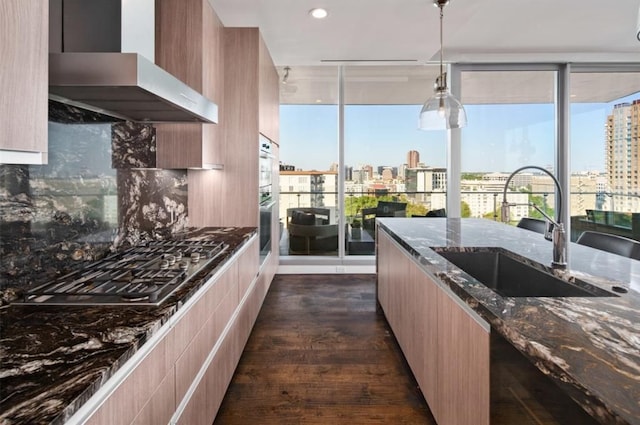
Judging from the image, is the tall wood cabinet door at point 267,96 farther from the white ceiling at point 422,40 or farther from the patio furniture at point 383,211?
the patio furniture at point 383,211

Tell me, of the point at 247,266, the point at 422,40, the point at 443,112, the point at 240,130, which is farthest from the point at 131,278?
the point at 422,40

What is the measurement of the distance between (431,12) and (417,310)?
2.47m

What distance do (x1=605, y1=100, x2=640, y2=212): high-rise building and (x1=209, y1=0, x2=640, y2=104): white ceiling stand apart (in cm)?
28

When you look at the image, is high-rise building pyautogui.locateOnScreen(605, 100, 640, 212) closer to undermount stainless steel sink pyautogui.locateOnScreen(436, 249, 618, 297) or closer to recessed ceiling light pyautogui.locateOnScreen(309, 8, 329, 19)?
undermount stainless steel sink pyautogui.locateOnScreen(436, 249, 618, 297)

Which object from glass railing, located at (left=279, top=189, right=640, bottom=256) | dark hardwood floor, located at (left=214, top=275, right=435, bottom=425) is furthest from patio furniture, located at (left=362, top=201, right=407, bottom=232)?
dark hardwood floor, located at (left=214, top=275, right=435, bottom=425)

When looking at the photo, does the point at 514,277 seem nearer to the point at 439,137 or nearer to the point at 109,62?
the point at 109,62

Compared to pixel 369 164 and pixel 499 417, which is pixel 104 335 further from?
pixel 369 164

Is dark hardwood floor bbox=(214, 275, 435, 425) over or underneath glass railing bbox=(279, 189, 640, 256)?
underneath

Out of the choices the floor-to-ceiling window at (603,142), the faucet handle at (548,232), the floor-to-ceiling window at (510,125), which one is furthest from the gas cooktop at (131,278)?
the floor-to-ceiling window at (603,142)

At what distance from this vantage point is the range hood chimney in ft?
4.37

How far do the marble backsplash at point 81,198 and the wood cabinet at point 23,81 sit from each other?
51 cm

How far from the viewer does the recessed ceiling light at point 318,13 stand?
3.12 meters

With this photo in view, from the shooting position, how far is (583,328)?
934 mm

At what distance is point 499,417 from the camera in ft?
3.51
